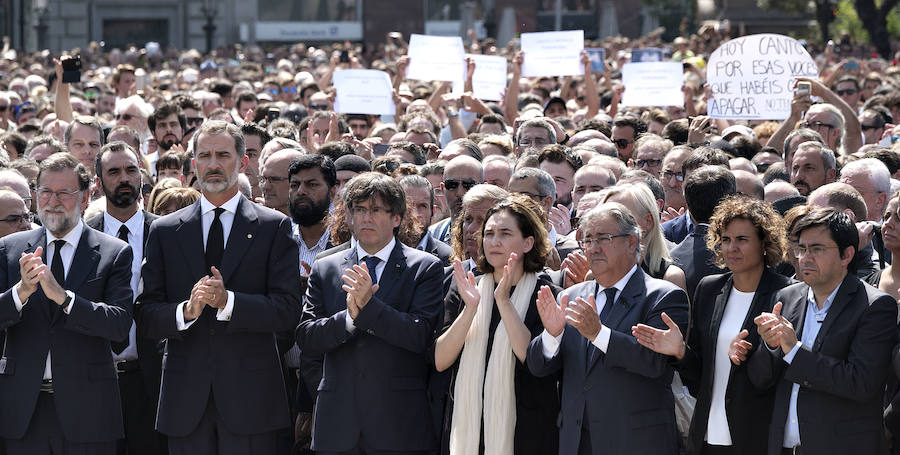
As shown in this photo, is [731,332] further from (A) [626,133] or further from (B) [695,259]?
(A) [626,133]

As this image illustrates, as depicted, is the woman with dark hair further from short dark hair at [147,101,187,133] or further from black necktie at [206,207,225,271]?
short dark hair at [147,101,187,133]

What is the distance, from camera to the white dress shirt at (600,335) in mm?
5863

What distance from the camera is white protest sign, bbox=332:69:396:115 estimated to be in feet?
45.2

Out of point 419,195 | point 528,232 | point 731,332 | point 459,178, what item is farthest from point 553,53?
point 731,332

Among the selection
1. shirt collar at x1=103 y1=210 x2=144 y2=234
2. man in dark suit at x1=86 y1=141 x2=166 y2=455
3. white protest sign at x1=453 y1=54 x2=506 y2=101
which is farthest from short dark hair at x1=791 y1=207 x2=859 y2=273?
white protest sign at x1=453 y1=54 x2=506 y2=101

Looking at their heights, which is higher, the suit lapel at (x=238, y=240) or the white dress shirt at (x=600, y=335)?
the suit lapel at (x=238, y=240)

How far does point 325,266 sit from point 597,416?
1.53 meters

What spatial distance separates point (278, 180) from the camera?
335 inches

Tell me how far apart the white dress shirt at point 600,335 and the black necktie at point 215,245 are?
1586 millimetres

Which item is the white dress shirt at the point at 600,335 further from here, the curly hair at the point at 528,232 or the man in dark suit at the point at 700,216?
the man in dark suit at the point at 700,216

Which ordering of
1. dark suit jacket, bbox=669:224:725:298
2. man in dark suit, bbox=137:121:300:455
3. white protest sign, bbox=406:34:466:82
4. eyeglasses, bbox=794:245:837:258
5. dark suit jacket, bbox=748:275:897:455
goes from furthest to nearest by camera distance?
1. white protest sign, bbox=406:34:466:82
2. dark suit jacket, bbox=669:224:725:298
3. man in dark suit, bbox=137:121:300:455
4. eyeglasses, bbox=794:245:837:258
5. dark suit jacket, bbox=748:275:897:455

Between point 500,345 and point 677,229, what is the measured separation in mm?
2071

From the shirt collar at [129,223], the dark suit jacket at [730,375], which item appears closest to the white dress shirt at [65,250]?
the shirt collar at [129,223]

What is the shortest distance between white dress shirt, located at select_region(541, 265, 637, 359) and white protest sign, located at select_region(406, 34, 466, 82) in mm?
8822
